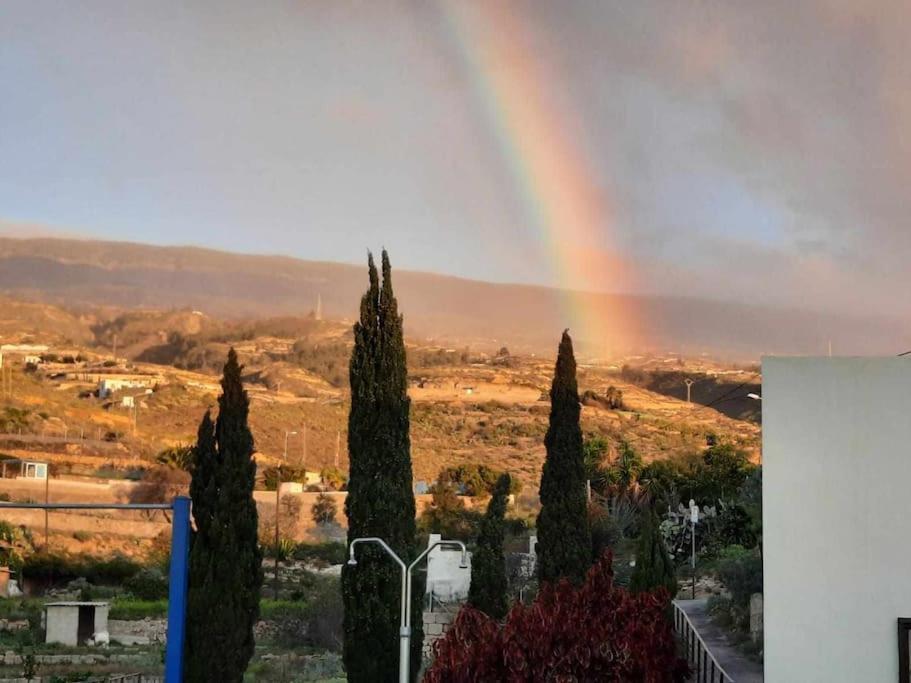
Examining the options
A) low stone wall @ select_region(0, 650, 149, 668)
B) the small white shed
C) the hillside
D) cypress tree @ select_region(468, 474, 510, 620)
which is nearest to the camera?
cypress tree @ select_region(468, 474, 510, 620)

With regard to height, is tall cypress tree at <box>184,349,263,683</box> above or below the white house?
above

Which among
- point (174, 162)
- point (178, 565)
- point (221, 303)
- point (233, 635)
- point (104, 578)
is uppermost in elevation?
point (174, 162)

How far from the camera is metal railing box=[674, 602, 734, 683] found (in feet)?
37.4

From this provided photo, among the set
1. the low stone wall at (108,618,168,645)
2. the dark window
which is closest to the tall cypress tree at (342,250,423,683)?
the dark window

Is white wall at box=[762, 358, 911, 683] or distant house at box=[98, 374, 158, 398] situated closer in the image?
white wall at box=[762, 358, 911, 683]

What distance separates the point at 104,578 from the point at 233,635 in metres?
24.8

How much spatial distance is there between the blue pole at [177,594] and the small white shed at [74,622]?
470 inches

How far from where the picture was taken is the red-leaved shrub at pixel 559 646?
9.20 m

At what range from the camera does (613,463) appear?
44.4 m

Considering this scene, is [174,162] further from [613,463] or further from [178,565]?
[178,565]

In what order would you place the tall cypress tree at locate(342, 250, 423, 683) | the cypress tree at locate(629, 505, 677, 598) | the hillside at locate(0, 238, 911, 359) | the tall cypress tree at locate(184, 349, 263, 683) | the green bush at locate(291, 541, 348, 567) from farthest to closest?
the hillside at locate(0, 238, 911, 359)
the green bush at locate(291, 541, 348, 567)
the cypress tree at locate(629, 505, 677, 598)
the tall cypress tree at locate(342, 250, 423, 683)
the tall cypress tree at locate(184, 349, 263, 683)

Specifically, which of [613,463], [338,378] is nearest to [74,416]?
[338,378]

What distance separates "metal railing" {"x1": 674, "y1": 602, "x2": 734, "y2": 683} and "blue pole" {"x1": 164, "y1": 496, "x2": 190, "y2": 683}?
6348mm

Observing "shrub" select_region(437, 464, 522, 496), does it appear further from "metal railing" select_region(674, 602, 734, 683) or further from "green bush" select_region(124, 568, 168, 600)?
"metal railing" select_region(674, 602, 734, 683)
